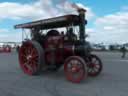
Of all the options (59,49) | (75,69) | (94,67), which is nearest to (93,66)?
(94,67)

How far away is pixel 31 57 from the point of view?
10492mm

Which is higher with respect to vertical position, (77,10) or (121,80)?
(77,10)

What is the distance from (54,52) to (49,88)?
2469mm

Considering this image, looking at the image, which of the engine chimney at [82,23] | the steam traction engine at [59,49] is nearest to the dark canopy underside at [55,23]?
the steam traction engine at [59,49]

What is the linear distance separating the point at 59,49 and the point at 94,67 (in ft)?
5.30

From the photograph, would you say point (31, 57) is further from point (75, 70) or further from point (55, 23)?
point (75, 70)

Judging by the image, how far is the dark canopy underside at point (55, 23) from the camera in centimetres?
936

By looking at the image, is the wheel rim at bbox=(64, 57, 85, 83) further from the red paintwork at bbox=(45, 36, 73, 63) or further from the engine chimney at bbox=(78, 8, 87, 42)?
the engine chimney at bbox=(78, 8, 87, 42)

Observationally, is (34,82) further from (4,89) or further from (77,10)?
(77,10)

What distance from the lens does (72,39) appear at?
9.76 m

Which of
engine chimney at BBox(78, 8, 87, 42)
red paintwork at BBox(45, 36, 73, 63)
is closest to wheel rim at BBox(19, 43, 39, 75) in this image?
red paintwork at BBox(45, 36, 73, 63)

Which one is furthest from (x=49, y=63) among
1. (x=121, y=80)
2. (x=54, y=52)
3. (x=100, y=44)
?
(x=100, y=44)

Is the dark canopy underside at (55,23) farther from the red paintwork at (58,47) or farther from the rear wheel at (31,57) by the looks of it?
the rear wheel at (31,57)

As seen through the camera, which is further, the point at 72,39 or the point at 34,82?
the point at 72,39
